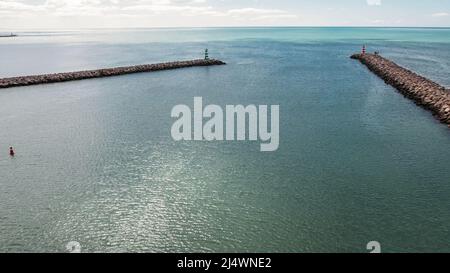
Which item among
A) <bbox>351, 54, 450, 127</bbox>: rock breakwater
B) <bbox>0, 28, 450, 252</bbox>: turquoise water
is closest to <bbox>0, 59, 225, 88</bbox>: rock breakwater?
<bbox>0, 28, 450, 252</bbox>: turquoise water

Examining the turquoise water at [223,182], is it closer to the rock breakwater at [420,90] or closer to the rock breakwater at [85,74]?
the rock breakwater at [420,90]

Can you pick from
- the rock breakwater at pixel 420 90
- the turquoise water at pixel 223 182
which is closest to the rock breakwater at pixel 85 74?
the turquoise water at pixel 223 182

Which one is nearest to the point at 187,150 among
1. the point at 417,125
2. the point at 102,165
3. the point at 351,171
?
the point at 102,165

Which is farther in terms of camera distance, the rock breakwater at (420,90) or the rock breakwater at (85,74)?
the rock breakwater at (85,74)

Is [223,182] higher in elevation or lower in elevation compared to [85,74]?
lower

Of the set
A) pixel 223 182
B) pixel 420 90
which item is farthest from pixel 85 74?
pixel 420 90

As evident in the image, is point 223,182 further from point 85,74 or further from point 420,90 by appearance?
point 85,74

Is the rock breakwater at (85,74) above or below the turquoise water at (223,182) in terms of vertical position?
above

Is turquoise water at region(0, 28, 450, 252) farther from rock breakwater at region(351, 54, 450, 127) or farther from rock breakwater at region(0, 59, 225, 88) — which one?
rock breakwater at region(0, 59, 225, 88)

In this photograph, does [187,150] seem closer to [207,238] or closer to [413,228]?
[207,238]
